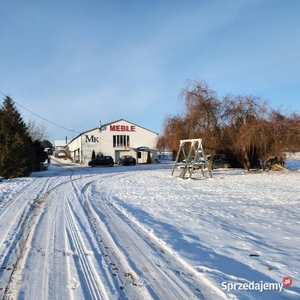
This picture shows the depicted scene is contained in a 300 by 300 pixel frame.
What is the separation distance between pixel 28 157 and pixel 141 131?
92.5 ft

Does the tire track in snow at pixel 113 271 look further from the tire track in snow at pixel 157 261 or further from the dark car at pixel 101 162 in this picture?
the dark car at pixel 101 162

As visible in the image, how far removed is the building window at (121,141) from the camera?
4462 centimetres

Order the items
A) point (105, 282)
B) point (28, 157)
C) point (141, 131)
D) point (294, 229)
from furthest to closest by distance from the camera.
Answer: point (141, 131), point (28, 157), point (294, 229), point (105, 282)

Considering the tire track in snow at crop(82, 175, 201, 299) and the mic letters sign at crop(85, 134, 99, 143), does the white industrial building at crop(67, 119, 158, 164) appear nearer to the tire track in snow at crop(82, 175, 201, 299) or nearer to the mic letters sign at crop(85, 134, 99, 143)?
the mic letters sign at crop(85, 134, 99, 143)

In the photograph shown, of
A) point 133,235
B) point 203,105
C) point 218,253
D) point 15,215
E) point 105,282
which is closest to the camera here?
point 105,282

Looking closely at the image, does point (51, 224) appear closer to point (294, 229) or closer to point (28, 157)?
point (294, 229)

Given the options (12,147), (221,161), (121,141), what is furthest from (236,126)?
(121,141)

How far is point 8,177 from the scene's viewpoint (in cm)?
1761

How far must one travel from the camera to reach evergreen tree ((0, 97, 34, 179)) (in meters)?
17.3

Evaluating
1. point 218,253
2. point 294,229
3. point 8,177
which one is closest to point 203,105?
point 8,177

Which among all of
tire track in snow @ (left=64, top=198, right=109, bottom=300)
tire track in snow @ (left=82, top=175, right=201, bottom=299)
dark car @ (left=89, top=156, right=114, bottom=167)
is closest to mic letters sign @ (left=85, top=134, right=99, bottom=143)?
dark car @ (left=89, top=156, right=114, bottom=167)
